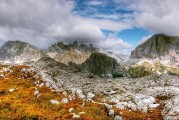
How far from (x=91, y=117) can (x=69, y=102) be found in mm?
11482

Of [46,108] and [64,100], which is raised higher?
[64,100]

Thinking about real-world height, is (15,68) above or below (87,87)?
above

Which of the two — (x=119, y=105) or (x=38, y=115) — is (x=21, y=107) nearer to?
(x=38, y=115)

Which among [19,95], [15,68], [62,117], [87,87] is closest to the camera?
[62,117]

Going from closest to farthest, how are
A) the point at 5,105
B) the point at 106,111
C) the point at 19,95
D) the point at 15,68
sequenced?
the point at 106,111 → the point at 5,105 → the point at 19,95 → the point at 15,68

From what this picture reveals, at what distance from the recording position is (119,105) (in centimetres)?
5425

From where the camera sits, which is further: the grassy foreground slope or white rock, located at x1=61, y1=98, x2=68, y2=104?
white rock, located at x1=61, y1=98, x2=68, y2=104

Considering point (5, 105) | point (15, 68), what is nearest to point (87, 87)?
point (15, 68)

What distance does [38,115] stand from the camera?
42.7m

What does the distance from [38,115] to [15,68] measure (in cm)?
6216

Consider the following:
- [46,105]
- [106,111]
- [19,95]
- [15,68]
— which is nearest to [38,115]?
[46,105]

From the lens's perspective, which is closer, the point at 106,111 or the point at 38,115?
the point at 38,115

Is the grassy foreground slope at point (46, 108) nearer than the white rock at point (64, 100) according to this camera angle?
Yes

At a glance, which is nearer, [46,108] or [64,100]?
[46,108]
